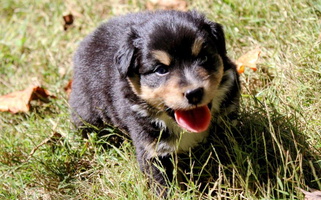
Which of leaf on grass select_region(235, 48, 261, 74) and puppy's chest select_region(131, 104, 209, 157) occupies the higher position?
leaf on grass select_region(235, 48, 261, 74)

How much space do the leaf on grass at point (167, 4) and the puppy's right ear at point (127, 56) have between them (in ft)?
8.39

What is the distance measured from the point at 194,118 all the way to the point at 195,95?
1.20 ft

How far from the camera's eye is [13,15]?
756 cm

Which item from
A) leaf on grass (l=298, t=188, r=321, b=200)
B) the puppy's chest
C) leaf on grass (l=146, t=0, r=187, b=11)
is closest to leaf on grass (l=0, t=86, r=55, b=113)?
leaf on grass (l=146, t=0, r=187, b=11)

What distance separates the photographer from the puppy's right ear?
152 inches

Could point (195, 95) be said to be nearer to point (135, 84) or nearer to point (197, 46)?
point (197, 46)

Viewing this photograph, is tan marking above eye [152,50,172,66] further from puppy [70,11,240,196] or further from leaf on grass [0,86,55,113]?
leaf on grass [0,86,55,113]

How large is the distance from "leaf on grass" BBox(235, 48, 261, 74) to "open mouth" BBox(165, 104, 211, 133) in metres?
1.17

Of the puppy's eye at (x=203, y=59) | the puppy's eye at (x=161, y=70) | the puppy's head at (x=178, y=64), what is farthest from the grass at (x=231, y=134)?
the puppy's eye at (x=161, y=70)

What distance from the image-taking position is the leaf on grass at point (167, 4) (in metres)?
6.39

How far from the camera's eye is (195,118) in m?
3.87

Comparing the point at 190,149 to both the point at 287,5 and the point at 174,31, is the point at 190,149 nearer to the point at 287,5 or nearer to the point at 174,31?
the point at 174,31

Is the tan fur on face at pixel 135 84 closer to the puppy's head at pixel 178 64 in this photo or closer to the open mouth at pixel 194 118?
the puppy's head at pixel 178 64

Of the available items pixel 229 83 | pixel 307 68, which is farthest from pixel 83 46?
pixel 307 68
